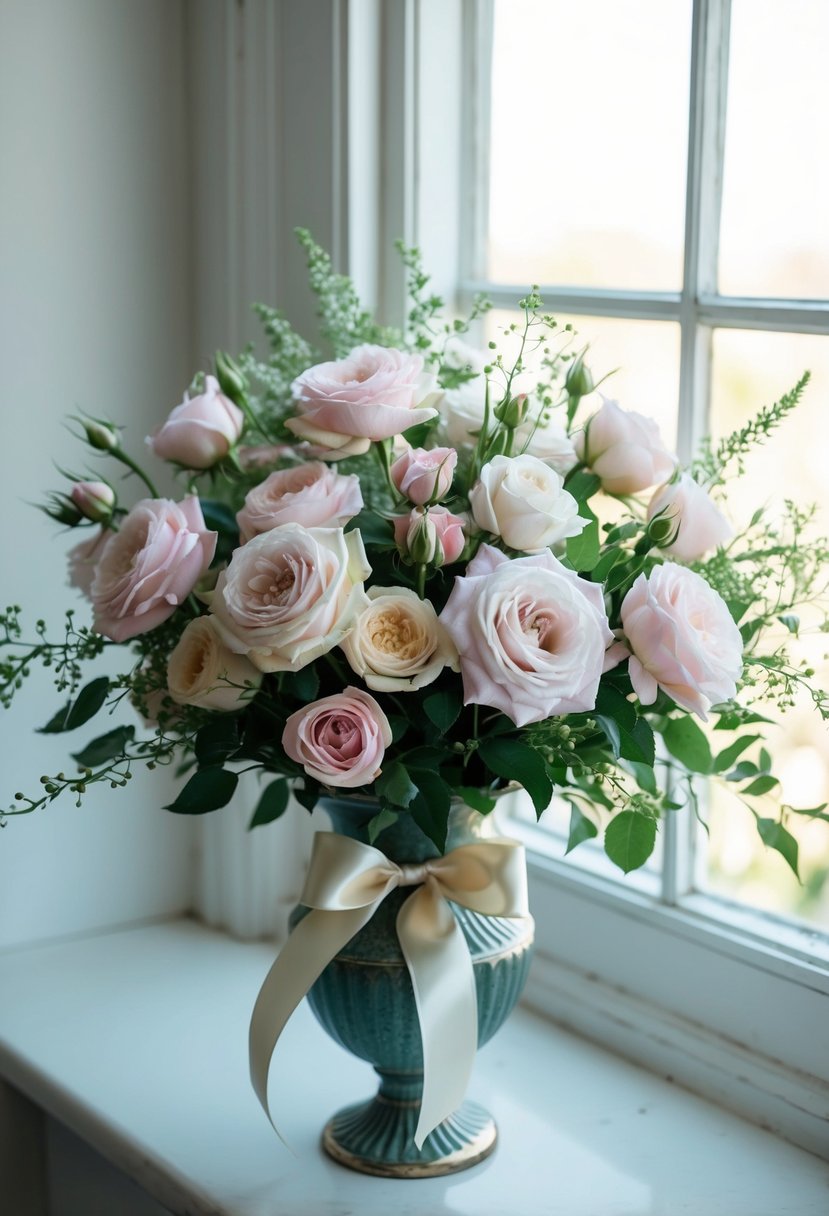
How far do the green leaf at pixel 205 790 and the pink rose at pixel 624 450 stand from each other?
0.31 meters

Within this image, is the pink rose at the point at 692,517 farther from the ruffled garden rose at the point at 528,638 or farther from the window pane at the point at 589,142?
the window pane at the point at 589,142

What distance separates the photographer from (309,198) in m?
1.25

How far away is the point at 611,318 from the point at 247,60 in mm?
440

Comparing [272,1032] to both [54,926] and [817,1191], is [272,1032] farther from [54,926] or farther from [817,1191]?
[54,926]

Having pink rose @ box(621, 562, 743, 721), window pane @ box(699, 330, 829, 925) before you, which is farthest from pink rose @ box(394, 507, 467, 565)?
window pane @ box(699, 330, 829, 925)

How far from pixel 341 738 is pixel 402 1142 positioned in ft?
1.15

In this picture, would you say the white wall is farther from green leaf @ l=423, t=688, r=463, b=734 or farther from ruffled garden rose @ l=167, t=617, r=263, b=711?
green leaf @ l=423, t=688, r=463, b=734

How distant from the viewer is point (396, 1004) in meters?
0.91

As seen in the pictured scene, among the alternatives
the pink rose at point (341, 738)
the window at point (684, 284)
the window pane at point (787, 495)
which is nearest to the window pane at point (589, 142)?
the window at point (684, 284)

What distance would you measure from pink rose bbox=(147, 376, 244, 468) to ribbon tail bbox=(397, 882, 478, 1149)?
34cm

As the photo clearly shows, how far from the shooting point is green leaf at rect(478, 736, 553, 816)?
0.80 m

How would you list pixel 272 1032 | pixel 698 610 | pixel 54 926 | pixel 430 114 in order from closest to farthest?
pixel 698 610
pixel 272 1032
pixel 430 114
pixel 54 926

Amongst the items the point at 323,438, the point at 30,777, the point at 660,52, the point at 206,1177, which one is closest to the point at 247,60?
the point at 660,52

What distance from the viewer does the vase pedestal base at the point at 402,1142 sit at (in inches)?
37.6
